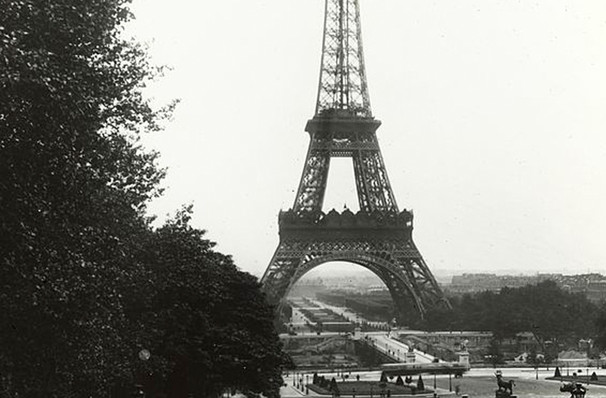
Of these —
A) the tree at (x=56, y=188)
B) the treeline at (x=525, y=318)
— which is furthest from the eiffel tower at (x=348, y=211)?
the tree at (x=56, y=188)

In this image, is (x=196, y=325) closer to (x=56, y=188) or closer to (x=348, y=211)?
(x=56, y=188)

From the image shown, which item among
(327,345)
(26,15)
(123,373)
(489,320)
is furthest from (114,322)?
(489,320)

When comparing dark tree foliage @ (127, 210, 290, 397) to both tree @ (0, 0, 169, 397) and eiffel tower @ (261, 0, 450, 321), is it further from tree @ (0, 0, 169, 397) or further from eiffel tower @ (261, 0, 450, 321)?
eiffel tower @ (261, 0, 450, 321)

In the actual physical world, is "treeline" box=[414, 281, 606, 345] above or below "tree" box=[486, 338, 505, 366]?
above

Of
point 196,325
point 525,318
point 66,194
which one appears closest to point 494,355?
point 525,318

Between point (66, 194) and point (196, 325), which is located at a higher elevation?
point (66, 194)

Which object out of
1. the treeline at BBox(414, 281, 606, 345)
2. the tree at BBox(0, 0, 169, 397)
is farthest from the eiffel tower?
the tree at BBox(0, 0, 169, 397)
